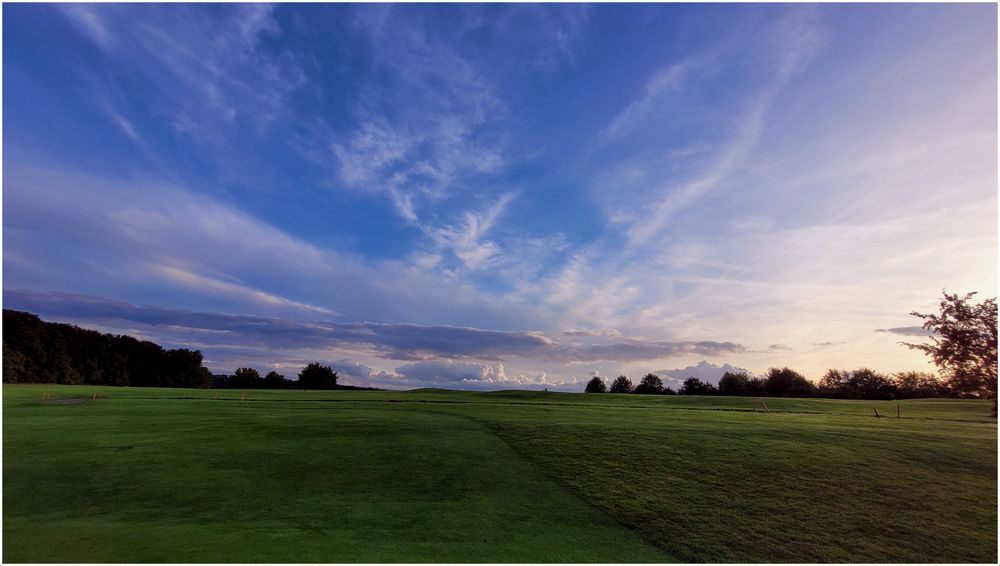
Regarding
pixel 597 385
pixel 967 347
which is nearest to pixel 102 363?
pixel 597 385

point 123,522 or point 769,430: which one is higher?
point 769,430

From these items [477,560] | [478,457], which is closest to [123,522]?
[477,560]

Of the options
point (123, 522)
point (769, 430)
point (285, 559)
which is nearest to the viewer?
point (285, 559)

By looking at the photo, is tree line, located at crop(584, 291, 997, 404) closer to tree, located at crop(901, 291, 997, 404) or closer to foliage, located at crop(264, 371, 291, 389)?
tree, located at crop(901, 291, 997, 404)

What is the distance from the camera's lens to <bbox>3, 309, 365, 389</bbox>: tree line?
73938mm

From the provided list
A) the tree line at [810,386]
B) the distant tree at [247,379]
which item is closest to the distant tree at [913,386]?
the tree line at [810,386]

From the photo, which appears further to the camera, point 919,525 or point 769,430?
point 769,430

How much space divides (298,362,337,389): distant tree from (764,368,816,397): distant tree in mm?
83419

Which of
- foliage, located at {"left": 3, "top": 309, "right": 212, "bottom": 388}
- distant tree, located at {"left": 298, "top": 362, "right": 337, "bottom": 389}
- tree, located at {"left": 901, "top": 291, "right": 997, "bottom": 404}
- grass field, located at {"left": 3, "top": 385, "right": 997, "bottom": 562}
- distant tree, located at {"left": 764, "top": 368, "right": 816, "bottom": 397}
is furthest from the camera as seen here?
distant tree, located at {"left": 298, "top": 362, "right": 337, "bottom": 389}

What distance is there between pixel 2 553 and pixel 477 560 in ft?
33.3

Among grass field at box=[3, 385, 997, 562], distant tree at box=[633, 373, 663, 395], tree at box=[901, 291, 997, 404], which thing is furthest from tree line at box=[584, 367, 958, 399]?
grass field at box=[3, 385, 997, 562]

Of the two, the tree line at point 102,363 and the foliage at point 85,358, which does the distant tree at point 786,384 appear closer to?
the tree line at point 102,363

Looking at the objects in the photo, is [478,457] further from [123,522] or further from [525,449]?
[123,522]

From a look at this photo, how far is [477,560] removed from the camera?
11062 millimetres
